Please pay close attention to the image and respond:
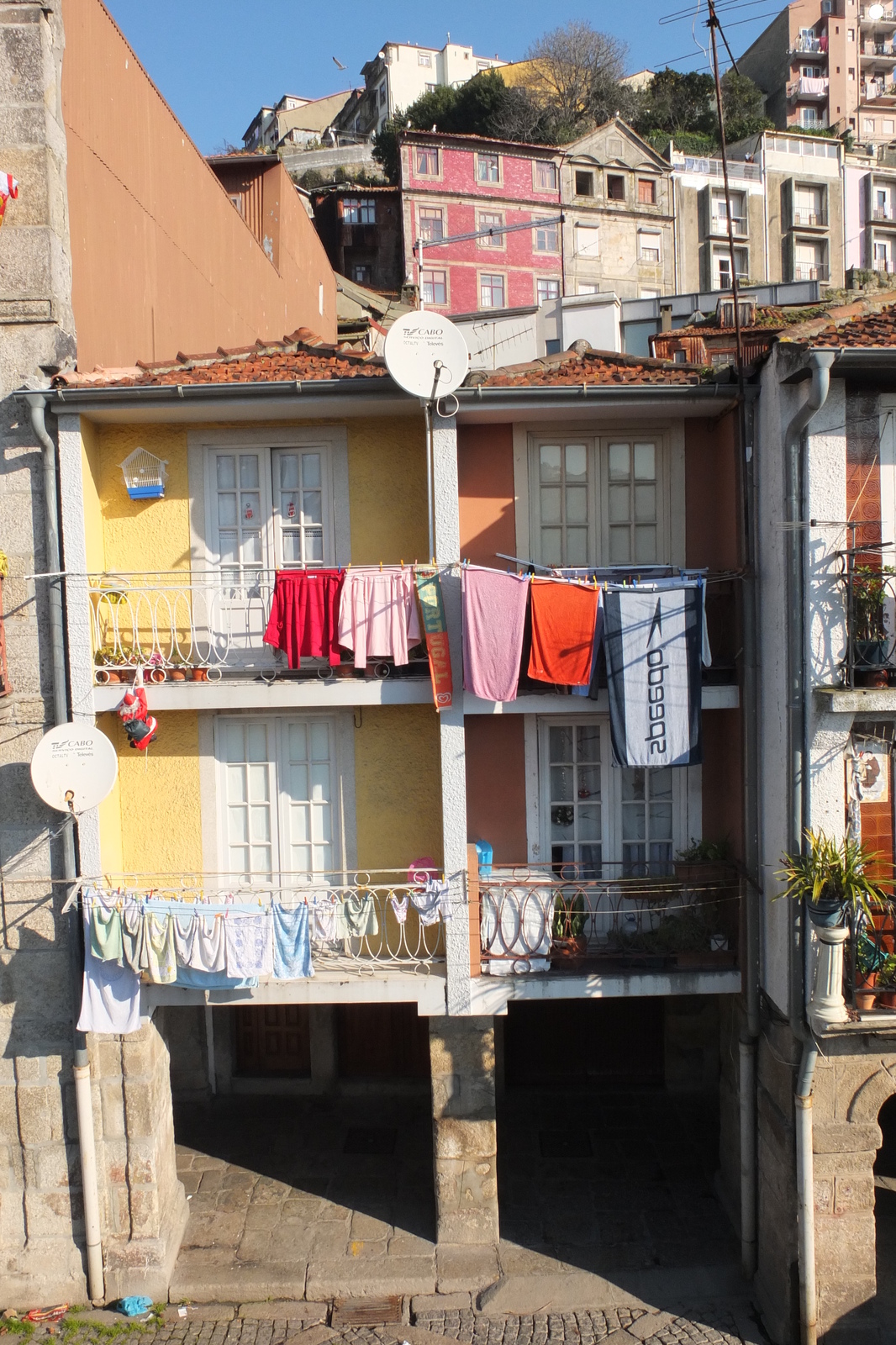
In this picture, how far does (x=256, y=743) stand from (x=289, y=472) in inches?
119

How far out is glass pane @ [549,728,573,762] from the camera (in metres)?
11.2

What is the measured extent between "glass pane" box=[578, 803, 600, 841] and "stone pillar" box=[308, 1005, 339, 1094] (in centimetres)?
527

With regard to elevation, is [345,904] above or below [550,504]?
below

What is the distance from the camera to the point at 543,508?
36.0 ft

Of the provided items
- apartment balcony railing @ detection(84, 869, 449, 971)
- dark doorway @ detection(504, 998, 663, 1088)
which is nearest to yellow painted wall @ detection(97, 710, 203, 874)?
apartment balcony railing @ detection(84, 869, 449, 971)

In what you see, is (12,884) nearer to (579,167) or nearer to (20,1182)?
(20,1182)

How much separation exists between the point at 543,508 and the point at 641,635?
78.7 inches

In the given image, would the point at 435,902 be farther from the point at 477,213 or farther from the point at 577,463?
the point at 477,213

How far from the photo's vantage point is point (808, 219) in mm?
47156

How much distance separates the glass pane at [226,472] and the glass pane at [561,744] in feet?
14.7

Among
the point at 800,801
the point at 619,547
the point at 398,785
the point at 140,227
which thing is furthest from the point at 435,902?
the point at 140,227

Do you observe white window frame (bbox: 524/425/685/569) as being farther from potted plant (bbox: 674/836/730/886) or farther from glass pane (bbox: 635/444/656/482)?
potted plant (bbox: 674/836/730/886)

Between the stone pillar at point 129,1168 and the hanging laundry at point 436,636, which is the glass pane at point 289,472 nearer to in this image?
the hanging laundry at point 436,636

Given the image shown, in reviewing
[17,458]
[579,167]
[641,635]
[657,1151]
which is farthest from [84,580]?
[579,167]
